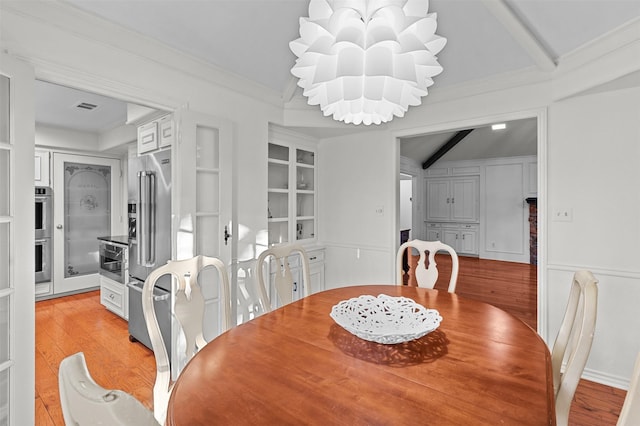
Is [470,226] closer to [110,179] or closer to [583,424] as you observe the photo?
[583,424]

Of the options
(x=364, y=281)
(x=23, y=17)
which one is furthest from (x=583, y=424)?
(x=23, y=17)

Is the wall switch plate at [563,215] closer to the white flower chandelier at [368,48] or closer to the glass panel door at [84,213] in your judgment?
the white flower chandelier at [368,48]

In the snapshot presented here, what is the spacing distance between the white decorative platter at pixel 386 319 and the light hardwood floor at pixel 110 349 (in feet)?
4.69

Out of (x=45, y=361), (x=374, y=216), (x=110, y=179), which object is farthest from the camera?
(x=110, y=179)

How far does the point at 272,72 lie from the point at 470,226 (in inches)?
257

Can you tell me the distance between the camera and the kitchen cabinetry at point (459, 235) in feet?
25.1

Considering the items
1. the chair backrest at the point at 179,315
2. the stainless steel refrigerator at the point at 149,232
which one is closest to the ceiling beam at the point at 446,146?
the stainless steel refrigerator at the point at 149,232

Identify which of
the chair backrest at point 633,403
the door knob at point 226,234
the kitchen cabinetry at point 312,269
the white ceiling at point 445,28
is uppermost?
the white ceiling at point 445,28

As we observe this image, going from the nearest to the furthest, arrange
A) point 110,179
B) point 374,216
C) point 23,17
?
point 23,17 → point 374,216 → point 110,179

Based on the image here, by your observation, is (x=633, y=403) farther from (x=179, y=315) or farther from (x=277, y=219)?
(x=277, y=219)

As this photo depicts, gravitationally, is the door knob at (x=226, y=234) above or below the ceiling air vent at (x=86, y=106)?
below

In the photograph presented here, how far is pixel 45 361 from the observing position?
104 inches

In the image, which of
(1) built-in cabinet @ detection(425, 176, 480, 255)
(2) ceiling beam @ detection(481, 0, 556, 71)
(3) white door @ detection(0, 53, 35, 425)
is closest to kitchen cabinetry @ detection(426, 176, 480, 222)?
(1) built-in cabinet @ detection(425, 176, 480, 255)

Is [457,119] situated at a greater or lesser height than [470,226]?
greater
